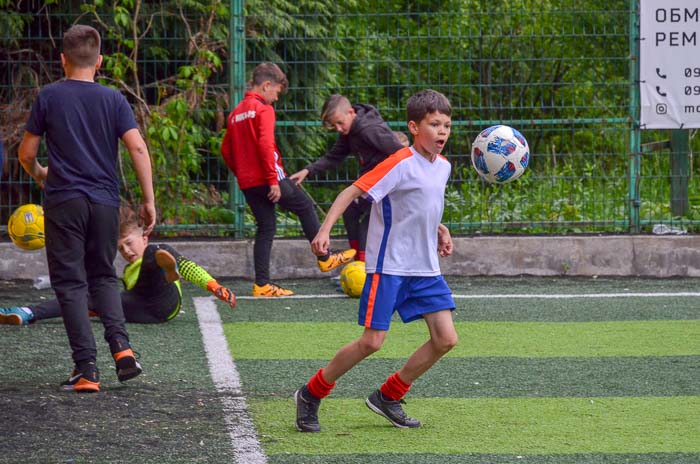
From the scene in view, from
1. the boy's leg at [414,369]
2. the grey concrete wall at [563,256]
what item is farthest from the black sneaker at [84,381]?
the grey concrete wall at [563,256]

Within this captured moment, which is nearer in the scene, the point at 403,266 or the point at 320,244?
the point at 320,244

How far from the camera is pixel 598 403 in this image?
574 cm

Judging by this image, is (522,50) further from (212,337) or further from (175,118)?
(212,337)

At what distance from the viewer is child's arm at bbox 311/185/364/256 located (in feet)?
16.5

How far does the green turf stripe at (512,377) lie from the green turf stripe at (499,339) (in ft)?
0.75

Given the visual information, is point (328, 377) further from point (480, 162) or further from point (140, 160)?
point (480, 162)

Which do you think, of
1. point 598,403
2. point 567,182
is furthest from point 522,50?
point 598,403

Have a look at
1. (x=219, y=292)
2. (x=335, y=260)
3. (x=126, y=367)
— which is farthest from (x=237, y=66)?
(x=126, y=367)

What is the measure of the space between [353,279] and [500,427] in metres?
4.20

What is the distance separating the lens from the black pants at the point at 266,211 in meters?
9.70

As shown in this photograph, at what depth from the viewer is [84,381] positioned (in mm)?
5945

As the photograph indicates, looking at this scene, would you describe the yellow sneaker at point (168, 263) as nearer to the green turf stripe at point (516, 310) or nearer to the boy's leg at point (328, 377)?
the green turf stripe at point (516, 310)

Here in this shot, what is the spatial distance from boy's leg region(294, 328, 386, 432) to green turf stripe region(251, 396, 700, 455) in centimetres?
8

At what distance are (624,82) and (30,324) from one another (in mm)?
5833
